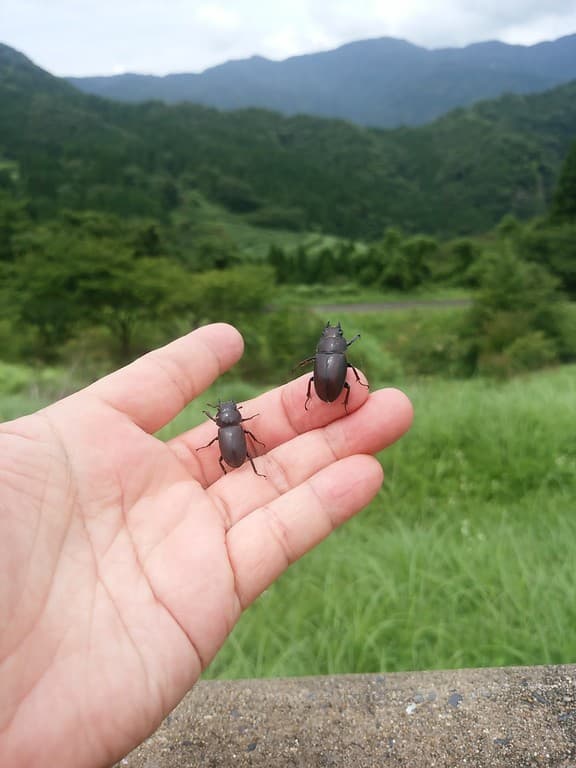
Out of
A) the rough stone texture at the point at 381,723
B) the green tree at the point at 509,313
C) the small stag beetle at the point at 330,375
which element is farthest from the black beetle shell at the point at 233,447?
the green tree at the point at 509,313

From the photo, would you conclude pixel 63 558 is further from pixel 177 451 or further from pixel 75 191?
pixel 75 191

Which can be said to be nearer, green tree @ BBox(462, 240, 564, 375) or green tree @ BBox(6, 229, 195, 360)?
green tree @ BBox(462, 240, 564, 375)

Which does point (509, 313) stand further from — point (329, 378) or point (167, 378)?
point (167, 378)

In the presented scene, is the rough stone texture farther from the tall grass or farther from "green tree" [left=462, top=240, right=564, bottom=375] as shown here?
"green tree" [left=462, top=240, right=564, bottom=375]

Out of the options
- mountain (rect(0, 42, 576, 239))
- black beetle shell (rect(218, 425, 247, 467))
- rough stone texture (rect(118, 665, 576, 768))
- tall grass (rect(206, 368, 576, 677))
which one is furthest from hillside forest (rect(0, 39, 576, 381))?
rough stone texture (rect(118, 665, 576, 768))

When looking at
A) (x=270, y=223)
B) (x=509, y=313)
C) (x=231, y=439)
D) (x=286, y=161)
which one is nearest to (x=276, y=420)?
(x=231, y=439)
